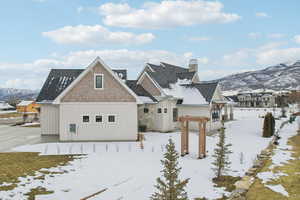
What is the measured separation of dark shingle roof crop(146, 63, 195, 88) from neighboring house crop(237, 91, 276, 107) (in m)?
90.2

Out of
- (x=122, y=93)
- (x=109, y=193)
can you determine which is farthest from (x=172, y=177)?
(x=122, y=93)

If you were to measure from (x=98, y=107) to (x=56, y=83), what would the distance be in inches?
315

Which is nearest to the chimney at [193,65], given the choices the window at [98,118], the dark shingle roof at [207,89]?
the dark shingle roof at [207,89]

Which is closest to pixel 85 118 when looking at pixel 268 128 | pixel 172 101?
pixel 172 101

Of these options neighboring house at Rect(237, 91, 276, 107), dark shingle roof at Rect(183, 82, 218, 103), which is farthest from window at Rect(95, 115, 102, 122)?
neighboring house at Rect(237, 91, 276, 107)

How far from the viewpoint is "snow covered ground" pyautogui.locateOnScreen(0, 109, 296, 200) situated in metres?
9.71

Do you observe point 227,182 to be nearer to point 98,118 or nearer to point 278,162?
point 278,162

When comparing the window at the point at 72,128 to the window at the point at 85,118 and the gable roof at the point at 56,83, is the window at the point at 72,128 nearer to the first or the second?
the window at the point at 85,118

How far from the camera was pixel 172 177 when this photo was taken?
7035mm

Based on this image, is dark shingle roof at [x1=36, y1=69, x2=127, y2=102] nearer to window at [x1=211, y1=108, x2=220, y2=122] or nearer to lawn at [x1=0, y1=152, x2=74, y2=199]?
lawn at [x1=0, y1=152, x2=74, y2=199]

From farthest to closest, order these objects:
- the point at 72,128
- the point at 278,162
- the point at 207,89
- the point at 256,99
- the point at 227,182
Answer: the point at 256,99 → the point at 207,89 → the point at 72,128 → the point at 278,162 → the point at 227,182

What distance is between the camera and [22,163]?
14102 mm

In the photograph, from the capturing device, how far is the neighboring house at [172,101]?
85.2 ft

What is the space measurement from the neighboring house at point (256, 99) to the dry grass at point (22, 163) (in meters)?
110
